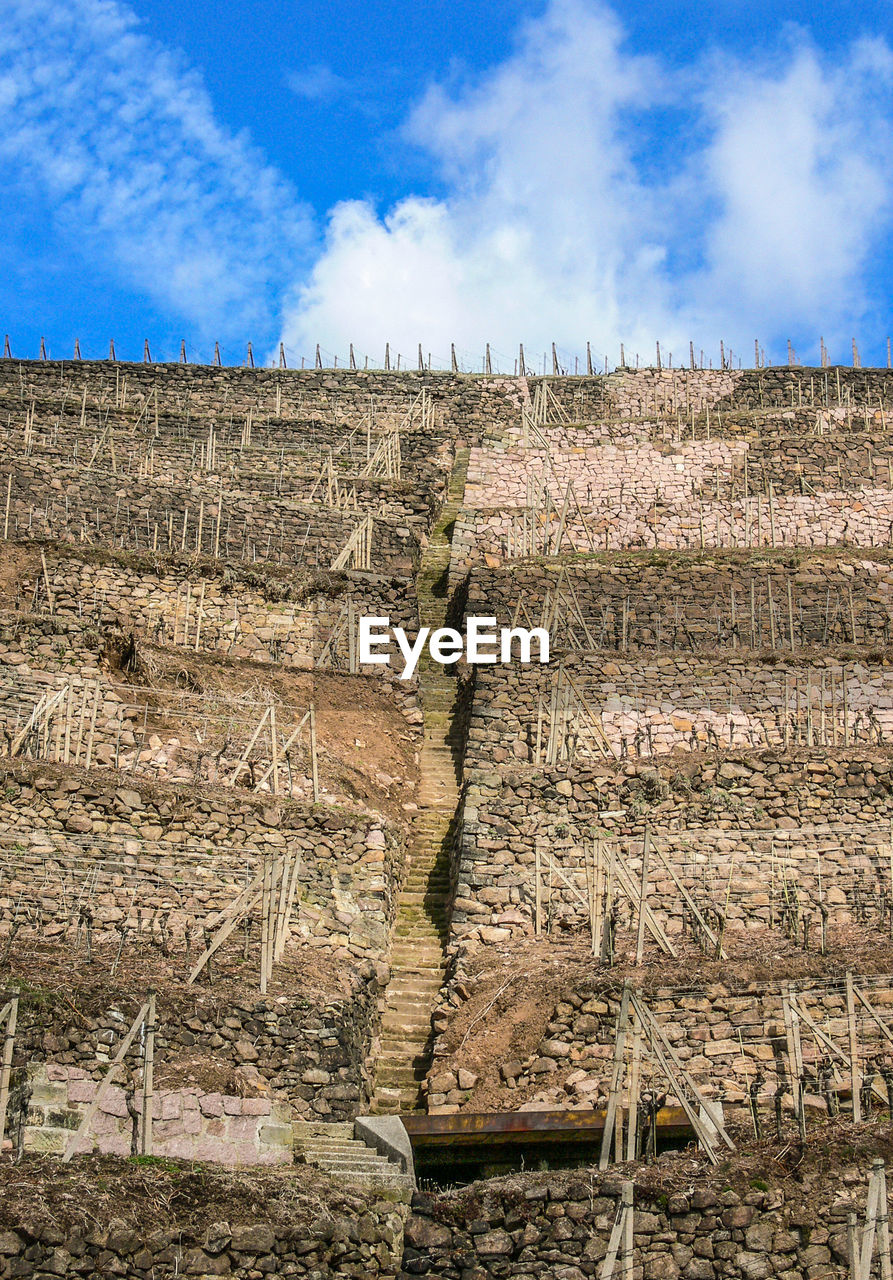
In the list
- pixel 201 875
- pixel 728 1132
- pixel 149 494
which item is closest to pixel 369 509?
pixel 149 494

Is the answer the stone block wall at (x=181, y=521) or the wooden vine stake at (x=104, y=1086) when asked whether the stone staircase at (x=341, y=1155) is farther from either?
the stone block wall at (x=181, y=521)

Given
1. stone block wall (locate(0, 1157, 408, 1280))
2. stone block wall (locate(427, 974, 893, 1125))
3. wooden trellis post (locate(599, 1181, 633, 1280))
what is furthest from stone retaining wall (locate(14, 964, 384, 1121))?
wooden trellis post (locate(599, 1181, 633, 1280))

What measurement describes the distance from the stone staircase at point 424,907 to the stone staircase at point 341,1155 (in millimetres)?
2886

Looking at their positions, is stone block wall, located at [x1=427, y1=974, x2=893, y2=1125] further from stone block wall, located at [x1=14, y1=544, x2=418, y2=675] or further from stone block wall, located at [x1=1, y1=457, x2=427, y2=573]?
stone block wall, located at [x1=1, y1=457, x2=427, y2=573]

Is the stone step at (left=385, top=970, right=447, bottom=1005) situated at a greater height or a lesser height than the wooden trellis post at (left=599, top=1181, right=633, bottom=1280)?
greater

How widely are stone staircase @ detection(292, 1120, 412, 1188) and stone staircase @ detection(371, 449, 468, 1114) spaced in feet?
9.47

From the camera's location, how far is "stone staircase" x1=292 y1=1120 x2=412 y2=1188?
41.5ft

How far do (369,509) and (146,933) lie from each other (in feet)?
54.0

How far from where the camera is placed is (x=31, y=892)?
55.9ft

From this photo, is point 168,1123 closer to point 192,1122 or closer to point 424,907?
point 192,1122

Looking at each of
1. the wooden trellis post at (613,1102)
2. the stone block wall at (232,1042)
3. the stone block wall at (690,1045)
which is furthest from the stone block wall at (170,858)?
the wooden trellis post at (613,1102)

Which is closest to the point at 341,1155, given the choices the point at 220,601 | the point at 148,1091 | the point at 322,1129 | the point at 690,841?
the point at 322,1129

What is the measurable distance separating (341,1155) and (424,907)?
23.6ft

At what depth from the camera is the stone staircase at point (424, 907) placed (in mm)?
17750
